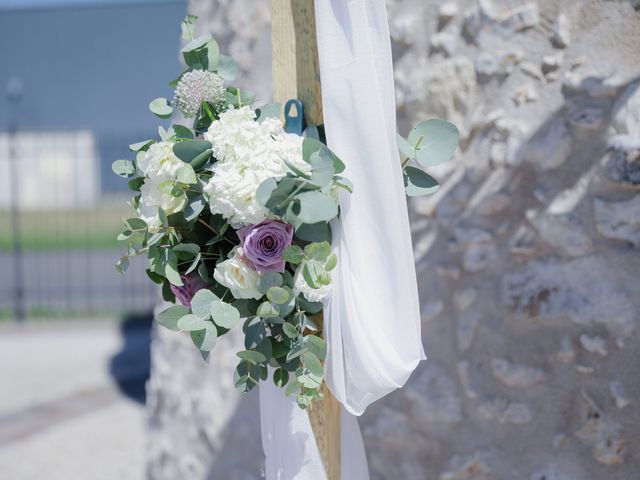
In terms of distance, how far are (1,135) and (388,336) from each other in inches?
Result: 703

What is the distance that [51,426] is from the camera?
15.0 feet

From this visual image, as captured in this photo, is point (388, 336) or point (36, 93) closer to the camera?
point (388, 336)

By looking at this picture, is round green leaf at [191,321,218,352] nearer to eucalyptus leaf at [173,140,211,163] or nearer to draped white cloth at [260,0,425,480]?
draped white cloth at [260,0,425,480]

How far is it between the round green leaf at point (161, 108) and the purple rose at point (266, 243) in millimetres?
432

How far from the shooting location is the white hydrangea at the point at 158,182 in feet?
4.67

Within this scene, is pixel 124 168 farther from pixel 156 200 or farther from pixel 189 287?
pixel 189 287

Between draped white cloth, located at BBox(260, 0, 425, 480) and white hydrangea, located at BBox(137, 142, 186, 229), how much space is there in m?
0.33

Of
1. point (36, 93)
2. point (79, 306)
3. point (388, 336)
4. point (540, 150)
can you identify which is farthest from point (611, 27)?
point (36, 93)

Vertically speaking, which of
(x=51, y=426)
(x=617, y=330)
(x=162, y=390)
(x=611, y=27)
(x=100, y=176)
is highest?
(x=100, y=176)

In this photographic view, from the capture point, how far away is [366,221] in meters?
1.41

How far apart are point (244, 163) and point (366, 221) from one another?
0.27m

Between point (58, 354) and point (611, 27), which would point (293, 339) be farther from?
point (58, 354)

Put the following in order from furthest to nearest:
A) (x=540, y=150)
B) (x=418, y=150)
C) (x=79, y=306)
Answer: (x=79, y=306) → (x=540, y=150) → (x=418, y=150)

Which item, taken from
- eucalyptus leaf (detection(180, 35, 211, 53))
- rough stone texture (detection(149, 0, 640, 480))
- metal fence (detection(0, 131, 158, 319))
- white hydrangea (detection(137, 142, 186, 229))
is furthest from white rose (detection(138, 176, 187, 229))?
metal fence (detection(0, 131, 158, 319))
